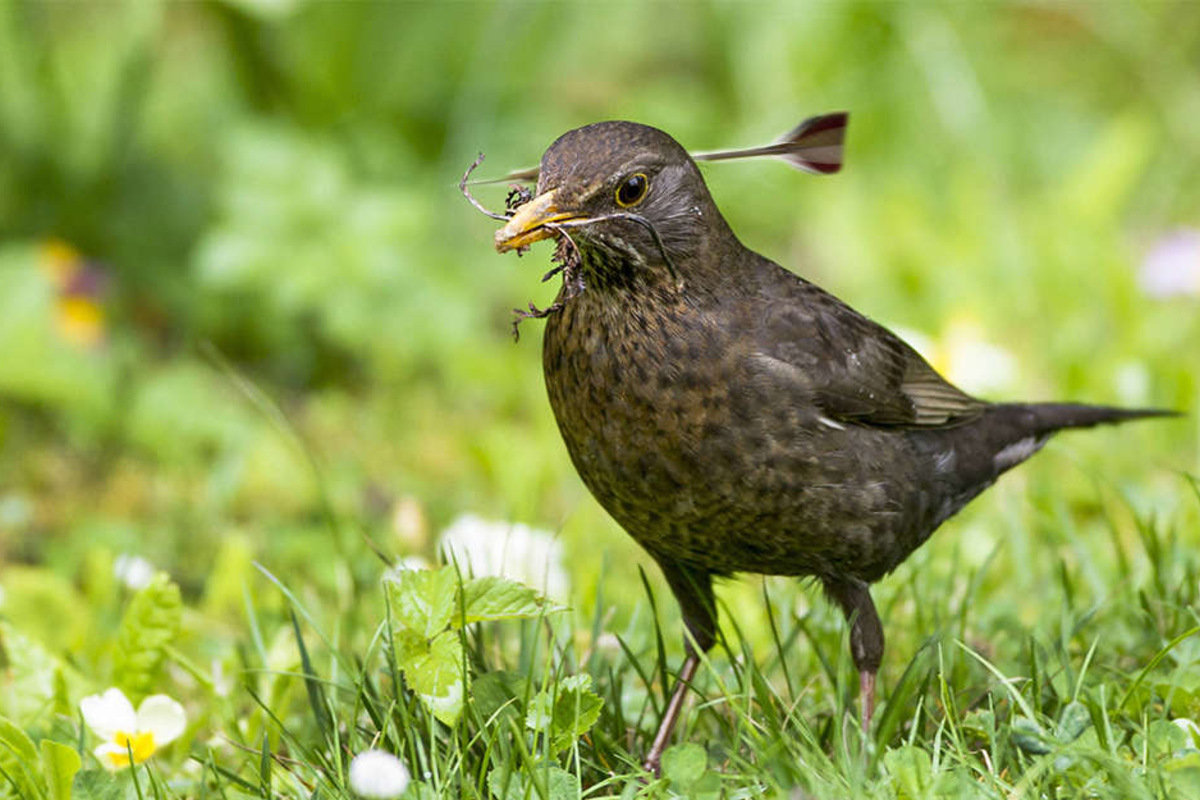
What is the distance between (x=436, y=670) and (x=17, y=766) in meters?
0.82

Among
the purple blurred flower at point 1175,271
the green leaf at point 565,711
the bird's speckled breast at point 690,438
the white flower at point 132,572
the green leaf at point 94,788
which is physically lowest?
the green leaf at point 94,788

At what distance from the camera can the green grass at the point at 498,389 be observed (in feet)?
9.68

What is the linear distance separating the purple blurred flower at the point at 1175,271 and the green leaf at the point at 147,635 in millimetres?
3918

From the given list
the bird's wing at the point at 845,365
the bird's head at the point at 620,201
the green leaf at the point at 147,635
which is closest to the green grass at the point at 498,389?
the green leaf at the point at 147,635

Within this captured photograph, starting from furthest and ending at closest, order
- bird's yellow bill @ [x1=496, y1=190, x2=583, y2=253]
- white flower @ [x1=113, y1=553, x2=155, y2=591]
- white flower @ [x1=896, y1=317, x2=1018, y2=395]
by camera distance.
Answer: white flower @ [x1=896, y1=317, x2=1018, y2=395] → white flower @ [x1=113, y1=553, x2=155, y2=591] → bird's yellow bill @ [x1=496, y1=190, x2=583, y2=253]

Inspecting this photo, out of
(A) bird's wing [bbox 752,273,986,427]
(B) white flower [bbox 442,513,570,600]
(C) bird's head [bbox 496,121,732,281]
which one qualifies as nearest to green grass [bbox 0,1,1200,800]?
(B) white flower [bbox 442,513,570,600]

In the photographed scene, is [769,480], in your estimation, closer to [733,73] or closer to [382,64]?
[382,64]

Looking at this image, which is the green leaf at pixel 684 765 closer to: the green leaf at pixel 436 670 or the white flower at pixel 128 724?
the green leaf at pixel 436 670

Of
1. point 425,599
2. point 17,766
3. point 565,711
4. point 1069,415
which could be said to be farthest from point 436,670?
point 1069,415

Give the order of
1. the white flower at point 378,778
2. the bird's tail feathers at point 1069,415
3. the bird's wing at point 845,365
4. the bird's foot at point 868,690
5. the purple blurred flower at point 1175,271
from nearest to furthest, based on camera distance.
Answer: the white flower at point 378,778 < the bird's wing at point 845,365 < the bird's foot at point 868,690 < the bird's tail feathers at point 1069,415 < the purple blurred flower at point 1175,271

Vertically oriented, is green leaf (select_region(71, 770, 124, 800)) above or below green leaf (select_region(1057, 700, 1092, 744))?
below

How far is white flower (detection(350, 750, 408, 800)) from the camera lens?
2480 millimetres

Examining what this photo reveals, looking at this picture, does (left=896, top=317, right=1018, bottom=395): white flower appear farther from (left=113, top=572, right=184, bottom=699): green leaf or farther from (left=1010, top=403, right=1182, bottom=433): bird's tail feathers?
(left=113, top=572, right=184, bottom=699): green leaf

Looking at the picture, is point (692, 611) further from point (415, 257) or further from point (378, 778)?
point (415, 257)
